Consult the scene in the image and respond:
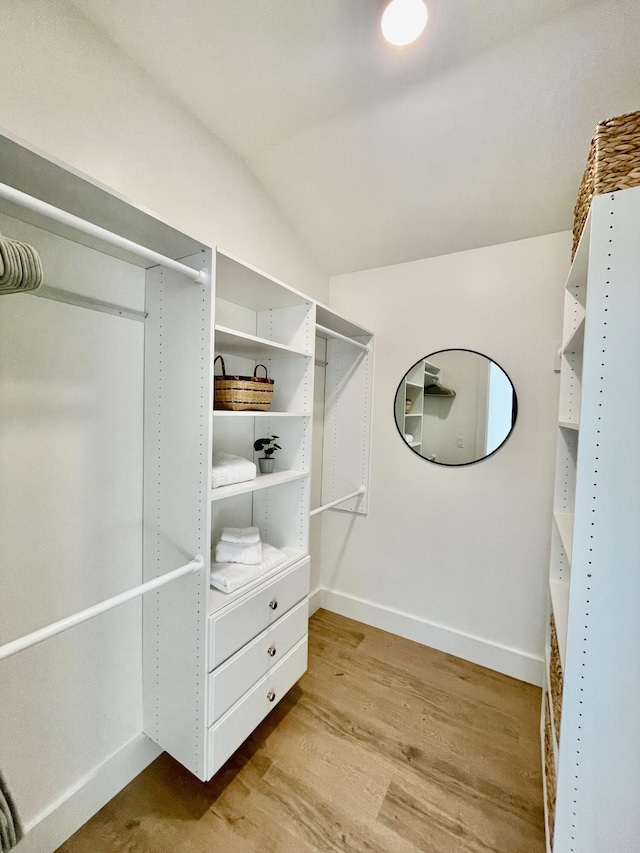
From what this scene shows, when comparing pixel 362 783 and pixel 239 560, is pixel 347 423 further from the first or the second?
pixel 362 783

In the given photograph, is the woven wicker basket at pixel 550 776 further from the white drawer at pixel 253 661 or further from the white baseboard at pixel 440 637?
the white drawer at pixel 253 661

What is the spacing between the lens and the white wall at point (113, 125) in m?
0.97

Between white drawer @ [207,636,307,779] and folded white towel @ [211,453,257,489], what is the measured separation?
0.84 metres

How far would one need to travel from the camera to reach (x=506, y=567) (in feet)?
6.54

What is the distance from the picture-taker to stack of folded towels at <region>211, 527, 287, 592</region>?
4.43 feet

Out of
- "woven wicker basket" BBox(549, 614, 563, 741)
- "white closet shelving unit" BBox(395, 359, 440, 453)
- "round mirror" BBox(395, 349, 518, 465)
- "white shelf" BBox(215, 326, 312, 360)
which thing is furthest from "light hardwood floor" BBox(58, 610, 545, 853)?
"white shelf" BBox(215, 326, 312, 360)

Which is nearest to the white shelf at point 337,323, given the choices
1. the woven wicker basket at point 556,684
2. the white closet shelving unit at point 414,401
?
the white closet shelving unit at point 414,401

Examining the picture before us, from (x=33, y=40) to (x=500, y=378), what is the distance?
88.0 inches

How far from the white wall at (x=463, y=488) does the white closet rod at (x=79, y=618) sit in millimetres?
1493

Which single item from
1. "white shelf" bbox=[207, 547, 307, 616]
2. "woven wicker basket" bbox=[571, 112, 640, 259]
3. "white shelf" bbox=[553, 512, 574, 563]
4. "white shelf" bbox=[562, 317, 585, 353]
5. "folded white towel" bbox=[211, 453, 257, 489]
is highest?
"woven wicker basket" bbox=[571, 112, 640, 259]

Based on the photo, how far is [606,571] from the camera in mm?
850

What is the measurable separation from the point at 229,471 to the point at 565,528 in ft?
4.21

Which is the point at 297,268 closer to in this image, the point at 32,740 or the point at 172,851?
the point at 32,740

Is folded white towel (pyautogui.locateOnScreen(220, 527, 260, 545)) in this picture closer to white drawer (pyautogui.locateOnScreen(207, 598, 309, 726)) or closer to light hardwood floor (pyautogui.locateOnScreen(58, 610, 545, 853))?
white drawer (pyautogui.locateOnScreen(207, 598, 309, 726))
